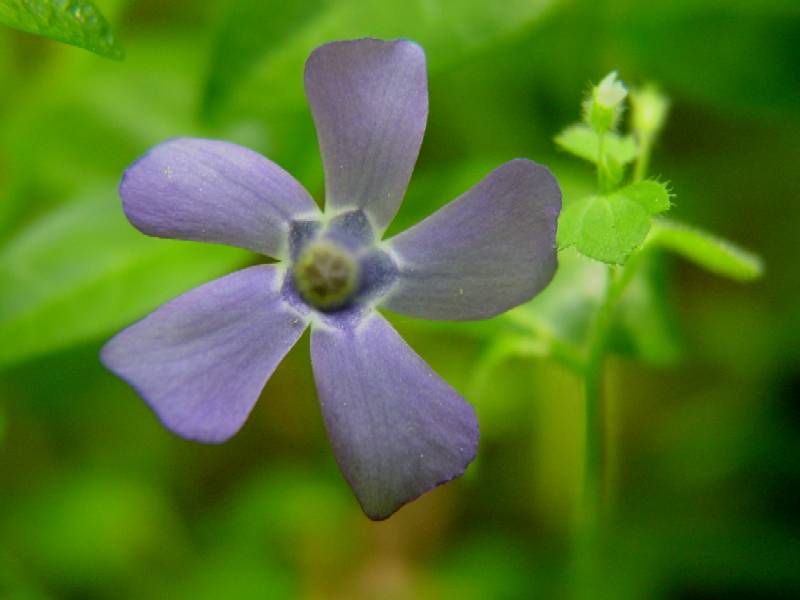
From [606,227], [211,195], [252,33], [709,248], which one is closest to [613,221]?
[606,227]

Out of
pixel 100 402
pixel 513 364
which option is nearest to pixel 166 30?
pixel 100 402

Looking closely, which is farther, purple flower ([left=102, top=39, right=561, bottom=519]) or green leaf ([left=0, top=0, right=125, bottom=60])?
green leaf ([left=0, top=0, right=125, bottom=60])

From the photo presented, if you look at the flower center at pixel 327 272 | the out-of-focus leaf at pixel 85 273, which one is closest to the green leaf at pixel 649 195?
the flower center at pixel 327 272

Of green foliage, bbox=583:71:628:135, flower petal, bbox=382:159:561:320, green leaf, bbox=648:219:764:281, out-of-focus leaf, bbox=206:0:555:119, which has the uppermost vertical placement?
out-of-focus leaf, bbox=206:0:555:119

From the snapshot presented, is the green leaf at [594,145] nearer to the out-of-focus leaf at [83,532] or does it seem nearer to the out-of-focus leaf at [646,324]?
the out-of-focus leaf at [646,324]

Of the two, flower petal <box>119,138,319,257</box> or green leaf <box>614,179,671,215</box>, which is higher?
flower petal <box>119,138,319,257</box>

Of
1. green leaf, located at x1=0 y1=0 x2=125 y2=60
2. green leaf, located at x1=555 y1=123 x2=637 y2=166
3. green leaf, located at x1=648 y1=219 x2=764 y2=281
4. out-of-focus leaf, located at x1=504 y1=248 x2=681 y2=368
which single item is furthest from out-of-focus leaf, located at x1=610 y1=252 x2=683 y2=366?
green leaf, located at x1=0 y1=0 x2=125 y2=60

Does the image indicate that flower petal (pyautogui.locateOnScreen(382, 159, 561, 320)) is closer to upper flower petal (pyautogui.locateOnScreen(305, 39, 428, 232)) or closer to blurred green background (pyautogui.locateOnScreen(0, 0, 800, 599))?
upper flower petal (pyautogui.locateOnScreen(305, 39, 428, 232))
